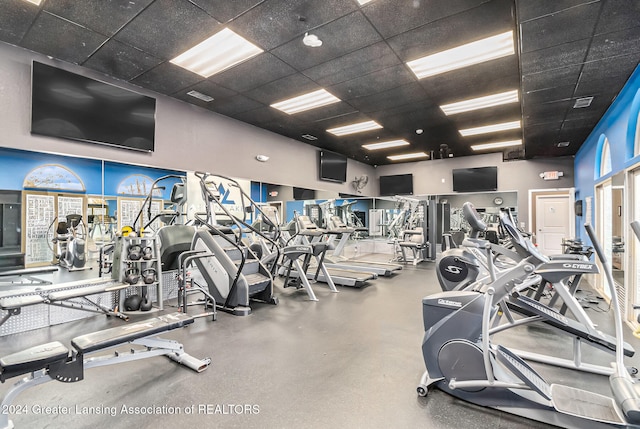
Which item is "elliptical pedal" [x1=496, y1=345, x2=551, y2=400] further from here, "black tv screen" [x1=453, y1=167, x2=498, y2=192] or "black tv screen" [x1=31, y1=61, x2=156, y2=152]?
"black tv screen" [x1=453, y1=167, x2=498, y2=192]

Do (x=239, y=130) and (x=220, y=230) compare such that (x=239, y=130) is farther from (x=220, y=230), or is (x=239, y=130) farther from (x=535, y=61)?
(x=535, y=61)

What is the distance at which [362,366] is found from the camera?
254 centimetres

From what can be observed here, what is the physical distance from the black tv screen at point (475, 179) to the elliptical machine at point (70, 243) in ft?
35.0

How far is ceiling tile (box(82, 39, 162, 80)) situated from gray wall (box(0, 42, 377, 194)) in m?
0.31

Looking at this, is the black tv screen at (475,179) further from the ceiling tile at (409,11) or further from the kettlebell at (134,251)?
the kettlebell at (134,251)

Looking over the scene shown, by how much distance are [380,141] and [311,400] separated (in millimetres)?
7882

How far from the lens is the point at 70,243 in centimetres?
436

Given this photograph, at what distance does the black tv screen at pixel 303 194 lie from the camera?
28.7 ft

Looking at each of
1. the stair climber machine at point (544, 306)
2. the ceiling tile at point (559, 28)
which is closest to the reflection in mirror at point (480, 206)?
the ceiling tile at point (559, 28)

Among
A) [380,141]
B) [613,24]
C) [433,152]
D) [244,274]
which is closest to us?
[613,24]

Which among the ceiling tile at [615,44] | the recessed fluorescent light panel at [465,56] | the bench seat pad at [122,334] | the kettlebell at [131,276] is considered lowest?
the bench seat pad at [122,334]

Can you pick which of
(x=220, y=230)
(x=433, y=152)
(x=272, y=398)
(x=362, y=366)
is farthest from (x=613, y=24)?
(x=433, y=152)

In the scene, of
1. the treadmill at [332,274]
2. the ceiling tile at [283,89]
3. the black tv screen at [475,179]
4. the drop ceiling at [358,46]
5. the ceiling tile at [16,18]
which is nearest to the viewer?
the drop ceiling at [358,46]

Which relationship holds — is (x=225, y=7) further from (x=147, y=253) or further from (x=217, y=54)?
(x=147, y=253)
